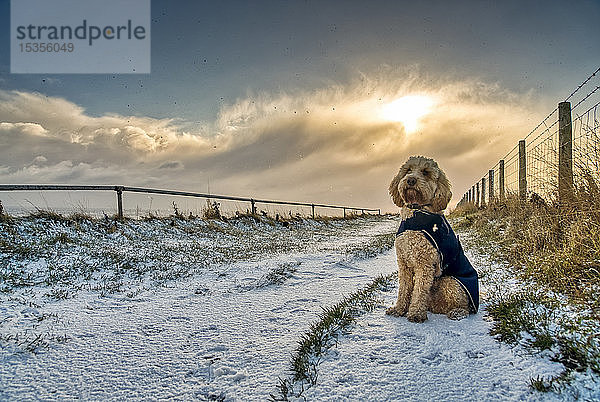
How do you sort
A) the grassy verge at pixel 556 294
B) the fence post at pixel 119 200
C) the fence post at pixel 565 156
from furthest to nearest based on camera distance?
the fence post at pixel 119 200, the fence post at pixel 565 156, the grassy verge at pixel 556 294

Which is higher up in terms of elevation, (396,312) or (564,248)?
(564,248)

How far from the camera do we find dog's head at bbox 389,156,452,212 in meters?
3.77

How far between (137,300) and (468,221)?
14439 millimetres

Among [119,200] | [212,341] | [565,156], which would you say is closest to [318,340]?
[212,341]

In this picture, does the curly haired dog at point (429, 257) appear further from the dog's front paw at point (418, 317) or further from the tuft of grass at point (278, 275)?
the tuft of grass at point (278, 275)

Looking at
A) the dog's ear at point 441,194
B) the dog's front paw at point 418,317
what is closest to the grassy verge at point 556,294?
the dog's front paw at point 418,317

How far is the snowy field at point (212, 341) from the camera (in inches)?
96.9

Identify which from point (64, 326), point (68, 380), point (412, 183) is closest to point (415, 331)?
point (412, 183)

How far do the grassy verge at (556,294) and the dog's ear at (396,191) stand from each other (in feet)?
4.78

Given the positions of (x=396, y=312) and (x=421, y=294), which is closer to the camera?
(x=421, y=294)

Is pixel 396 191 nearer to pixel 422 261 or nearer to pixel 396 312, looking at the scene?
pixel 422 261

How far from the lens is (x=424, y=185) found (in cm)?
377

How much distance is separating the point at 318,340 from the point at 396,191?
1927mm

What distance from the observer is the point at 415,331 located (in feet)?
10.8
